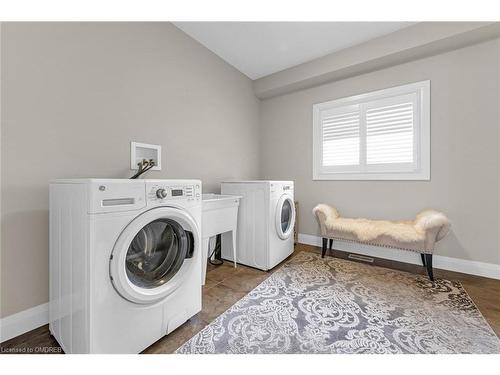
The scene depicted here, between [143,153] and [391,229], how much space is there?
2400 millimetres

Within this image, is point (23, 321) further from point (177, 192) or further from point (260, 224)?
point (260, 224)

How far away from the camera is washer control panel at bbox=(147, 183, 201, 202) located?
1129mm

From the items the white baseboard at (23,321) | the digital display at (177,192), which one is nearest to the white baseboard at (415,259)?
the digital display at (177,192)

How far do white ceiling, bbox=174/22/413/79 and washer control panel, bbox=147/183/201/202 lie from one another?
5.82 ft

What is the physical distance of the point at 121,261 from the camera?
3.30ft

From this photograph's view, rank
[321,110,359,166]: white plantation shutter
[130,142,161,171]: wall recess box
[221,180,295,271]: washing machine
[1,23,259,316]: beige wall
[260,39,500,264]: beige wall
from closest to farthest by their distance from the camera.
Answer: [1,23,259,316]: beige wall < [130,142,161,171]: wall recess box < [260,39,500,264]: beige wall < [221,180,295,271]: washing machine < [321,110,359,166]: white plantation shutter

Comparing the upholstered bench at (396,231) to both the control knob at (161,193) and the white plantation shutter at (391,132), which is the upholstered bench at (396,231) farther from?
the control knob at (161,193)

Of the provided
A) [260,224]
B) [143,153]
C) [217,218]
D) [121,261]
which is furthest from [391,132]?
[121,261]

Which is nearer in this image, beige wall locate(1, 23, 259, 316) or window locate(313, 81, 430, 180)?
beige wall locate(1, 23, 259, 316)

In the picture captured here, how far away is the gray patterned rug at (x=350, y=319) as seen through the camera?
46.8 inches

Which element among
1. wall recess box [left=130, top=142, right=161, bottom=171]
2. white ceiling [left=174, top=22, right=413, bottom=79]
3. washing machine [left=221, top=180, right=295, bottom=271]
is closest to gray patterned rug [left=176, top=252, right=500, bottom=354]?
washing machine [left=221, top=180, right=295, bottom=271]

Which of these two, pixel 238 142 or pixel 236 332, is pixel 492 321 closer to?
pixel 236 332

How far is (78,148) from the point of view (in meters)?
1.51

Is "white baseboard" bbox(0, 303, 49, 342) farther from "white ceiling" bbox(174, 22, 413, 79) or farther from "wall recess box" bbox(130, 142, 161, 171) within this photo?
"white ceiling" bbox(174, 22, 413, 79)
